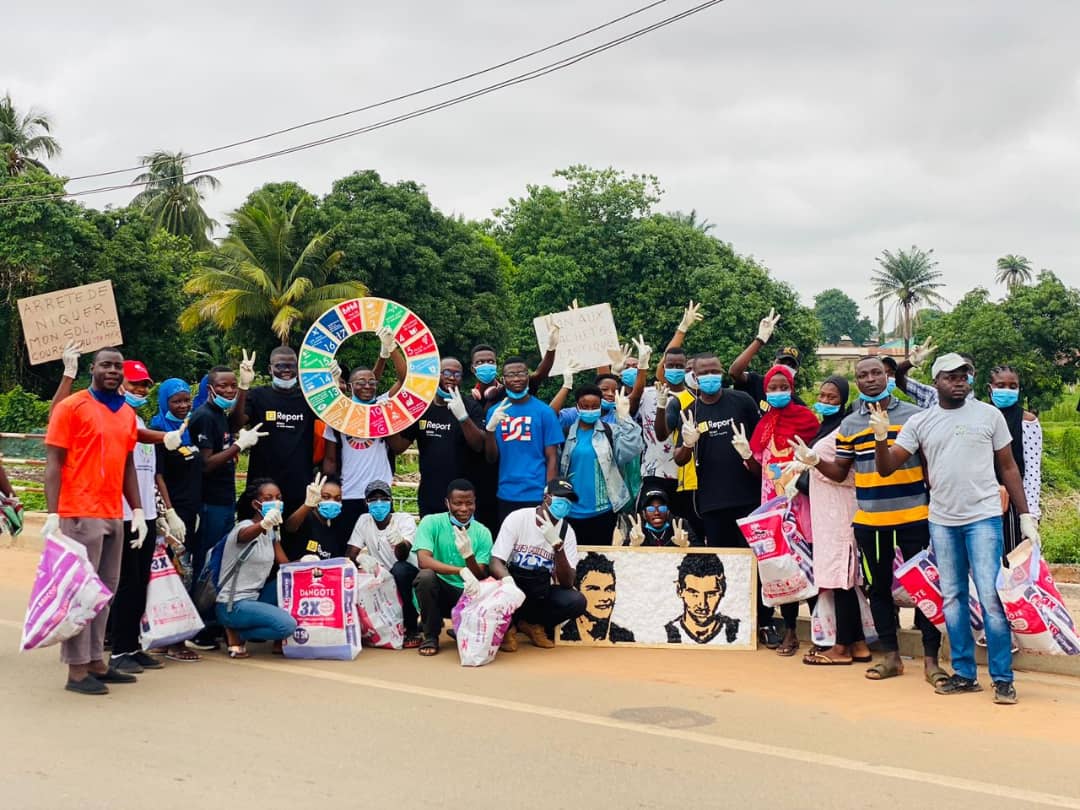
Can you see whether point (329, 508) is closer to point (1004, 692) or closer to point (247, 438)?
point (247, 438)

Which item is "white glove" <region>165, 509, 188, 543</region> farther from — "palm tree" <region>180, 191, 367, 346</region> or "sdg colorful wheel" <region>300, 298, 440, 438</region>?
"palm tree" <region>180, 191, 367, 346</region>

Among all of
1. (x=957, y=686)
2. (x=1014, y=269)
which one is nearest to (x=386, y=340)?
(x=957, y=686)

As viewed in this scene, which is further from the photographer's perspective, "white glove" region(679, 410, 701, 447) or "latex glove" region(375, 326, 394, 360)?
"latex glove" region(375, 326, 394, 360)

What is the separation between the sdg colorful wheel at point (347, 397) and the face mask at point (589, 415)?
117cm

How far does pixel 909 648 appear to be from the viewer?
26.7 feet

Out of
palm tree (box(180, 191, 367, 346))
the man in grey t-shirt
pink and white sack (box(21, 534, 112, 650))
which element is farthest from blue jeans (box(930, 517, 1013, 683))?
palm tree (box(180, 191, 367, 346))

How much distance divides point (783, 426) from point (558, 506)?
5.86 feet

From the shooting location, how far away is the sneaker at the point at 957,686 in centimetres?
696

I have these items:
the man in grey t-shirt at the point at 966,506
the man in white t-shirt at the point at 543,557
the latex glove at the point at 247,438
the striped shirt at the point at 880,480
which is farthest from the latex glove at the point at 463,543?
the man in grey t-shirt at the point at 966,506

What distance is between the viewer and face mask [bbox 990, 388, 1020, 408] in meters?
8.14

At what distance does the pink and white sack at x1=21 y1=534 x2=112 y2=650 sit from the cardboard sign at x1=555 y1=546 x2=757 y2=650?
3.38 meters

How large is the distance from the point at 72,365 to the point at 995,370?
641cm

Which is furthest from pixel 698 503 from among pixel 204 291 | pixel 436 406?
pixel 204 291

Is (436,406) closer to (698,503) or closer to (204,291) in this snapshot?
(698,503)
